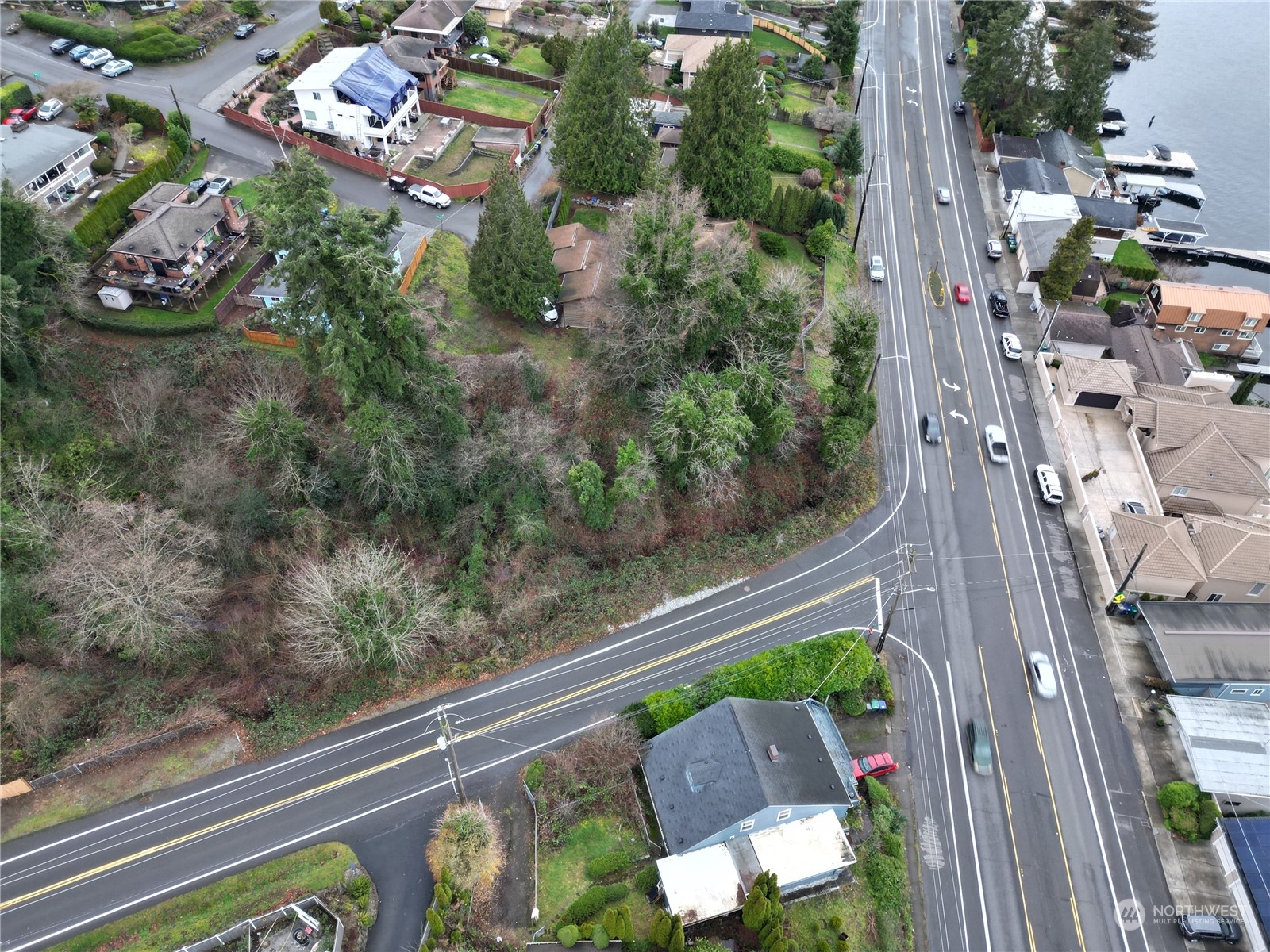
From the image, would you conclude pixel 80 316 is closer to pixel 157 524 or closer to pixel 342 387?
pixel 157 524

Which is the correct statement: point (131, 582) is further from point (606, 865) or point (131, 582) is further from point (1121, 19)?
point (1121, 19)

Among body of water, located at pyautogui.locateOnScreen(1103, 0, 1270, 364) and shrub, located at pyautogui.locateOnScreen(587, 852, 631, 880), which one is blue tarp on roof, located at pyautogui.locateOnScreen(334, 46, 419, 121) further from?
body of water, located at pyautogui.locateOnScreen(1103, 0, 1270, 364)

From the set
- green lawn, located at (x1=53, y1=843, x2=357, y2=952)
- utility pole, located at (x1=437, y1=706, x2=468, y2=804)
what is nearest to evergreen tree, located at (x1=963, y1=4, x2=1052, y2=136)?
utility pole, located at (x1=437, y1=706, x2=468, y2=804)

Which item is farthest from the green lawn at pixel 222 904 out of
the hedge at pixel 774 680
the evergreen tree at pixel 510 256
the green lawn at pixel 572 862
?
the evergreen tree at pixel 510 256

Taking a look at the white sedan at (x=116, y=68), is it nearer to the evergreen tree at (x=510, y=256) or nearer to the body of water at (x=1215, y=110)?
the evergreen tree at (x=510, y=256)

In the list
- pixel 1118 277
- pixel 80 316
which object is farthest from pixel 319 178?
pixel 1118 277

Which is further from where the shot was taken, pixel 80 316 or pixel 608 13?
pixel 608 13
